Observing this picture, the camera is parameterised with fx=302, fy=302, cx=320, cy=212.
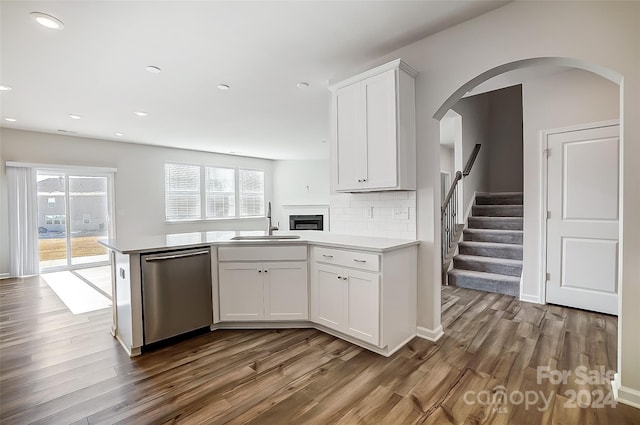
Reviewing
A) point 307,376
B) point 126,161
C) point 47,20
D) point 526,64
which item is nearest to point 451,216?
point 526,64

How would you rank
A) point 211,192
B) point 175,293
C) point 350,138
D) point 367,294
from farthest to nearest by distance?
point 211,192 → point 350,138 → point 175,293 → point 367,294

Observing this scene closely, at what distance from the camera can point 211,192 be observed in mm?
8156

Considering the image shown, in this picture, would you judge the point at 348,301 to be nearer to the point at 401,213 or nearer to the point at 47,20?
the point at 401,213

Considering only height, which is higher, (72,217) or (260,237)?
(72,217)

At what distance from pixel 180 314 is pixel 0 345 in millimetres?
1638

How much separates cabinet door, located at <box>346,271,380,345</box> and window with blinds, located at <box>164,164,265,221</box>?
6082 mm

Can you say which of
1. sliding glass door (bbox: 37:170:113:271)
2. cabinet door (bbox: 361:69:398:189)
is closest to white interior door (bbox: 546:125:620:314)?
cabinet door (bbox: 361:69:398:189)

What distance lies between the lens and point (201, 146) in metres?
7.10

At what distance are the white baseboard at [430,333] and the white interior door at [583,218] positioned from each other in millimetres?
1797

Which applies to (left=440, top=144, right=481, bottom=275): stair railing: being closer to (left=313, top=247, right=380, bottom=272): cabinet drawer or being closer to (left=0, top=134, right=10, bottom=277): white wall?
(left=313, top=247, right=380, bottom=272): cabinet drawer

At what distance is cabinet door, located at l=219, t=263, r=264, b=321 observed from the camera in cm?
291

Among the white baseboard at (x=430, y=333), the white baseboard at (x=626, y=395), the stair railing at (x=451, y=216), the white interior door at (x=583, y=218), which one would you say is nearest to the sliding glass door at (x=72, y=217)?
the white baseboard at (x=430, y=333)

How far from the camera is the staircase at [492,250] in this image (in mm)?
4098

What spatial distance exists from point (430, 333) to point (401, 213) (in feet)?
3.63
